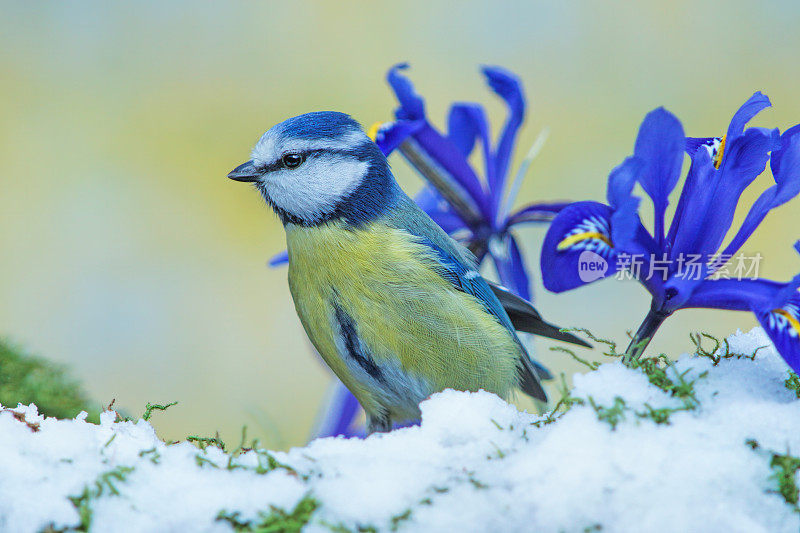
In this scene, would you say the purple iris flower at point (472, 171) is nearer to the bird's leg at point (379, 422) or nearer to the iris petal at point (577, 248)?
the bird's leg at point (379, 422)

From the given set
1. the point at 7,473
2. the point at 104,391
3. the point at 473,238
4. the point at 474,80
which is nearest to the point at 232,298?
the point at 104,391

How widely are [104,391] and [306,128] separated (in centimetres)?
365

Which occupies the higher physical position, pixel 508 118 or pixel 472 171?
pixel 508 118

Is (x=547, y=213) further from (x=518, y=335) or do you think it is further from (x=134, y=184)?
(x=134, y=184)

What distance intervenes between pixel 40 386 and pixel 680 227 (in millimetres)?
1438

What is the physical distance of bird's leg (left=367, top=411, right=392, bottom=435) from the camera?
5.92 ft

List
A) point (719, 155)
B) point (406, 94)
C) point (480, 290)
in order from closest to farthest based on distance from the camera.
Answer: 1. point (719, 155)
2. point (480, 290)
3. point (406, 94)

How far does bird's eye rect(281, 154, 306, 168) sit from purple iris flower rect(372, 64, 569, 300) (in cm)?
20

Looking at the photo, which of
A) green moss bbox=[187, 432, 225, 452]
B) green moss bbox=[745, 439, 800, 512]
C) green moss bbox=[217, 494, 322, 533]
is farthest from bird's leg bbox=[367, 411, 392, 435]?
green moss bbox=[745, 439, 800, 512]

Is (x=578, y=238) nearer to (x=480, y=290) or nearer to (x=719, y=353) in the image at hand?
(x=719, y=353)

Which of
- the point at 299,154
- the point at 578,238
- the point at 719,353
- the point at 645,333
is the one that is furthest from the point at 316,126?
the point at 719,353

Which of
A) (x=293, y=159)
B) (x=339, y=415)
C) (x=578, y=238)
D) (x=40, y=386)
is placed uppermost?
(x=293, y=159)

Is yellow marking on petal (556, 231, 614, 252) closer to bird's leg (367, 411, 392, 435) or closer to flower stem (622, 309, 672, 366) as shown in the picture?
flower stem (622, 309, 672, 366)

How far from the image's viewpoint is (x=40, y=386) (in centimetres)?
178
